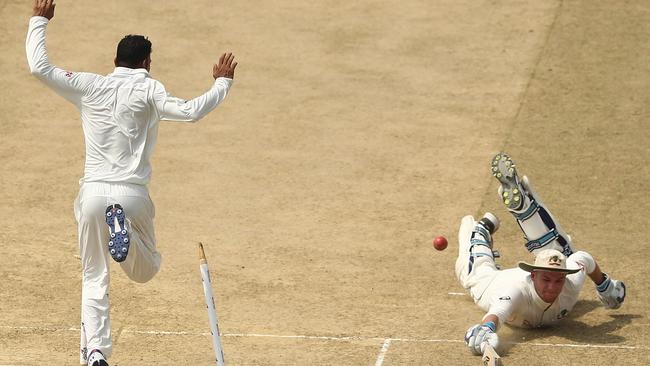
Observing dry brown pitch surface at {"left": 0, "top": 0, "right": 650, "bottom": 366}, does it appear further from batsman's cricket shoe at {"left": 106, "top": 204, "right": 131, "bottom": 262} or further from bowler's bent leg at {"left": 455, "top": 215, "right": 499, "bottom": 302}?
batsman's cricket shoe at {"left": 106, "top": 204, "right": 131, "bottom": 262}

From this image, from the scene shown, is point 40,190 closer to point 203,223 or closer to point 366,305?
point 203,223

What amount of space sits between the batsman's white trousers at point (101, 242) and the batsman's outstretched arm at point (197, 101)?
2.19ft

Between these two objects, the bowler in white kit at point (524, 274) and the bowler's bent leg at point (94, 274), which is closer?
the bowler's bent leg at point (94, 274)

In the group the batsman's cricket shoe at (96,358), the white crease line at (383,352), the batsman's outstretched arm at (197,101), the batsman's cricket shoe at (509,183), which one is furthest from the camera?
the batsman's cricket shoe at (509,183)

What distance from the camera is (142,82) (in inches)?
418

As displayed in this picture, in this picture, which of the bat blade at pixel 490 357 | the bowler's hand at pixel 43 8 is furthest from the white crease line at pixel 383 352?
the bowler's hand at pixel 43 8

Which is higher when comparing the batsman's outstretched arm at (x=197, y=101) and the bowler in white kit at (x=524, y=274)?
the batsman's outstretched arm at (x=197, y=101)

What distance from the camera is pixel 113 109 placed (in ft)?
Answer: 34.7

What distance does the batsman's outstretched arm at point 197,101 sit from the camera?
10258 mm

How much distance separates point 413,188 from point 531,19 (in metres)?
5.06

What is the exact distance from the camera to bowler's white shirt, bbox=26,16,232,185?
34.6 ft

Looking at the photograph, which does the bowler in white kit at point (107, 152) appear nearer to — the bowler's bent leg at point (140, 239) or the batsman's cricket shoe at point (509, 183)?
the bowler's bent leg at point (140, 239)

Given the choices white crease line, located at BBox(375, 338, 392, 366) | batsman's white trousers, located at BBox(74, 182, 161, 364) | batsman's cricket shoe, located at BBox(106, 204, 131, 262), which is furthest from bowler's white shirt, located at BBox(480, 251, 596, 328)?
batsman's cricket shoe, located at BBox(106, 204, 131, 262)

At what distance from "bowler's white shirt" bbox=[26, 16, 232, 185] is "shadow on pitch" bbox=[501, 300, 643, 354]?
3.60 meters
